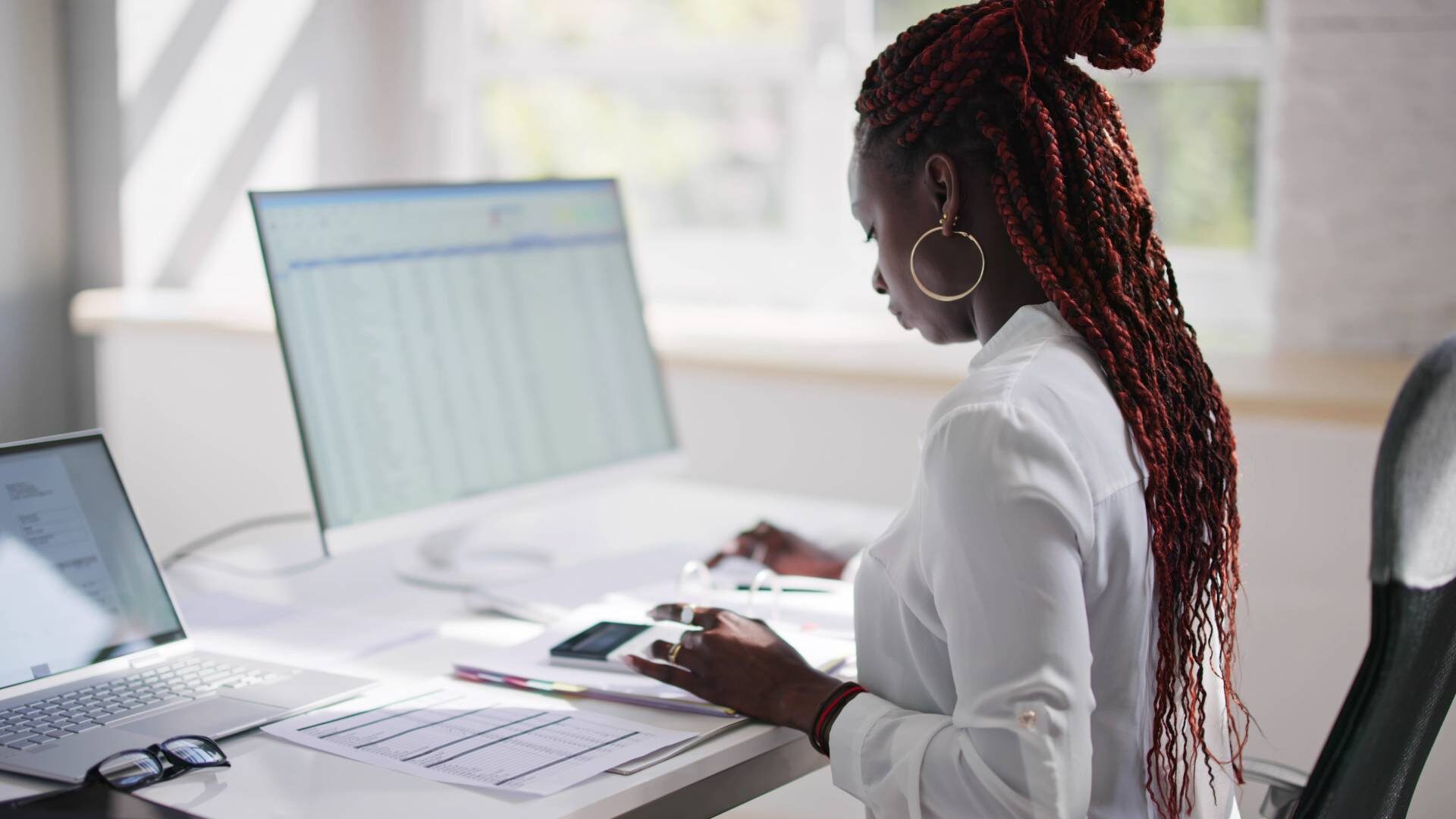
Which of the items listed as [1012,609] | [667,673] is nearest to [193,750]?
[667,673]

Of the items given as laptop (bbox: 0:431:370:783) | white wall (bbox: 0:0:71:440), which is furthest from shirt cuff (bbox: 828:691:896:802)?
white wall (bbox: 0:0:71:440)

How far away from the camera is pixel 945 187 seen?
3.41 ft

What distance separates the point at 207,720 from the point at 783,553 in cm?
76

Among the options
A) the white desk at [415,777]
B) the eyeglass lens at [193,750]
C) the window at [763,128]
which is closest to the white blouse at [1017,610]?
the white desk at [415,777]

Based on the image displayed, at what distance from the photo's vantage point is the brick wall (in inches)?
88.6

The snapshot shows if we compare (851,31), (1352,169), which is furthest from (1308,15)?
(851,31)

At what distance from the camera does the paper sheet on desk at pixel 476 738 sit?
100 centimetres

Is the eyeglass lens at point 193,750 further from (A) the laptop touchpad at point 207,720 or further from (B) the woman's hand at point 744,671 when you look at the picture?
(B) the woman's hand at point 744,671

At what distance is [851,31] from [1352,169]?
3.45 ft

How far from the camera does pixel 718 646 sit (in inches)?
45.4

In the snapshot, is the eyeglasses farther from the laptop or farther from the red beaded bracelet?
the red beaded bracelet

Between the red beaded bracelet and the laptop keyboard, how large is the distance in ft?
1.59

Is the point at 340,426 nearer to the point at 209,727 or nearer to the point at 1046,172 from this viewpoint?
the point at 209,727

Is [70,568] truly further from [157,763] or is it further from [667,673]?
[667,673]
